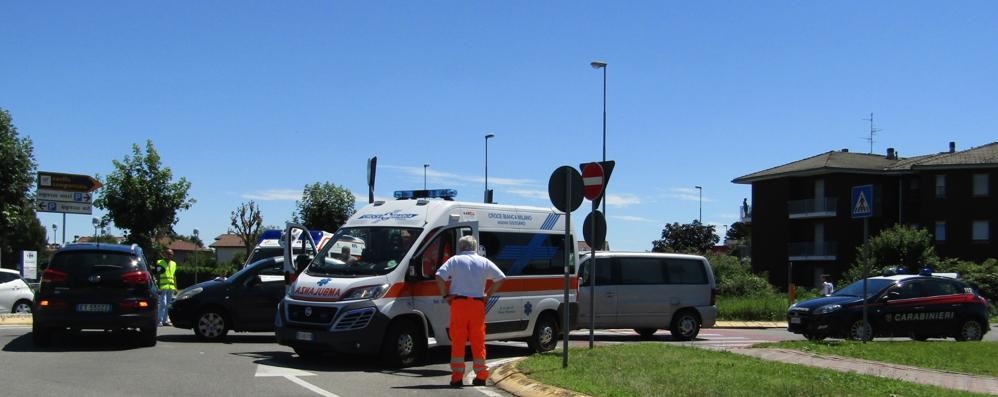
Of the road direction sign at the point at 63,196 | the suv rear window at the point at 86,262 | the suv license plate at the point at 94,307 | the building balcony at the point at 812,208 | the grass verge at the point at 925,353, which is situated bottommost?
the grass verge at the point at 925,353

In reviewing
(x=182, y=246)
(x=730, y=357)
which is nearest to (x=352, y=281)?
(x=730, y=357)

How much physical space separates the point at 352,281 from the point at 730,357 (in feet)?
17.0

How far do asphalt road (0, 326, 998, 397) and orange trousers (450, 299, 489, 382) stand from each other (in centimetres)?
22

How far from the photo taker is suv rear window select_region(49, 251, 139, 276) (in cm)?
1391

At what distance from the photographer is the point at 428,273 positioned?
12477 millimetres

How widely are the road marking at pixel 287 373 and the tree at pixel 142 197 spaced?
21152mm

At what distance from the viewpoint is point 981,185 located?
5109 cm

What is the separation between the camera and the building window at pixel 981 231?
5069 centimetres

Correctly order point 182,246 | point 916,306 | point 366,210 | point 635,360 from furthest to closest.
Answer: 1. point 182,246
2. point 916,306
3. point 366,210
4. point 635,360

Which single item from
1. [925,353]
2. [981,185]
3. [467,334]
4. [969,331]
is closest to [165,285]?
[467,334]

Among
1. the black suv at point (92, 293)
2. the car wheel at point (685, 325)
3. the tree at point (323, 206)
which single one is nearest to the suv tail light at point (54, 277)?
the black suv at point (92, 293)

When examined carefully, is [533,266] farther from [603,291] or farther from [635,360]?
[603,291]

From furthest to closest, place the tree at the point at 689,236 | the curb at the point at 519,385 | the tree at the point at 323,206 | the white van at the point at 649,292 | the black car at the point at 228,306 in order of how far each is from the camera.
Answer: the tree at the point at 689,236 → the tree at the point at 323,206 → the white van at the point at 649,292 → the black car at the point at 228,306 → the curb at the point at 519,385

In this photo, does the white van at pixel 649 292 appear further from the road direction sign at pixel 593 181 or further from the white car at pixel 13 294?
the white car at pixel 13 294
